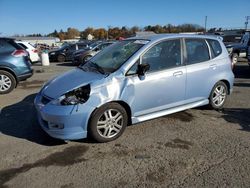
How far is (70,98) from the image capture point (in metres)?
4.21

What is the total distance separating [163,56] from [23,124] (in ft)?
9.80

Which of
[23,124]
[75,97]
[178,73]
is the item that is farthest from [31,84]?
[178,73]

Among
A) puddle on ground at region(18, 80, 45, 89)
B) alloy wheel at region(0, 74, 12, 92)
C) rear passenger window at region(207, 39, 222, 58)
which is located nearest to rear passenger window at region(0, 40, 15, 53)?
alloy wheel at region(0, 74, 12, 92)

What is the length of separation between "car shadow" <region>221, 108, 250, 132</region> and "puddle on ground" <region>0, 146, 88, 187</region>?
2890 mm

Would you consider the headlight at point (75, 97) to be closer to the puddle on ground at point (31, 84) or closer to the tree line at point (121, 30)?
the puddle on ground at point (31, 84)

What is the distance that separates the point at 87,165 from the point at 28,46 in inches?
519

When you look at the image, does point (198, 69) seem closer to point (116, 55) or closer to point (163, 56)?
point (163, 56)

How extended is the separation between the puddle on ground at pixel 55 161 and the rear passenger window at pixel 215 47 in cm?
328

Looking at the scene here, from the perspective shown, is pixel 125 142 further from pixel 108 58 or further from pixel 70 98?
pixel 108 58

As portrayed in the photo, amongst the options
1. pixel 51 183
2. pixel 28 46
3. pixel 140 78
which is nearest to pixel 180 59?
pixel 140 78

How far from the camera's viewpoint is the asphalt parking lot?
131 inches

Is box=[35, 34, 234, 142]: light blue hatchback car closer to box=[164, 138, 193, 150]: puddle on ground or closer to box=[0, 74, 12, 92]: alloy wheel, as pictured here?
box=[164, 138, 193, 150]: puddle on ground

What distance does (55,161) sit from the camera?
12.6ft

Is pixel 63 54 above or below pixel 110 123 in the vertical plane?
above
